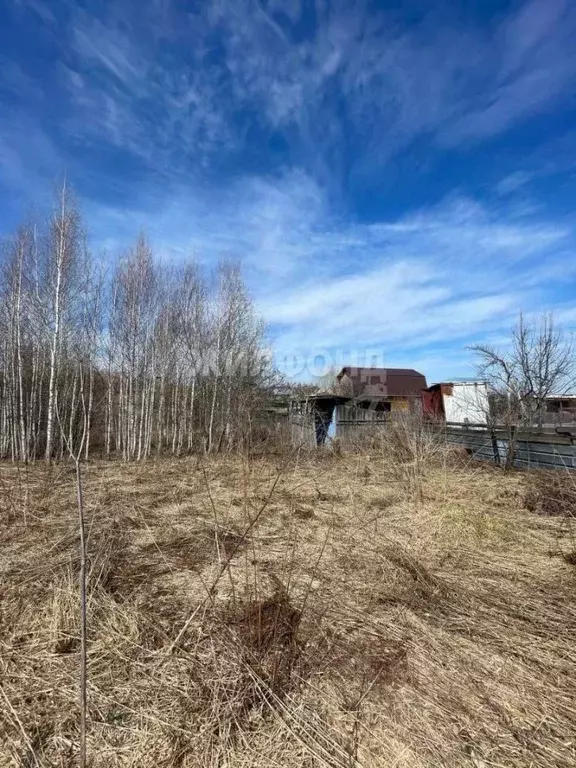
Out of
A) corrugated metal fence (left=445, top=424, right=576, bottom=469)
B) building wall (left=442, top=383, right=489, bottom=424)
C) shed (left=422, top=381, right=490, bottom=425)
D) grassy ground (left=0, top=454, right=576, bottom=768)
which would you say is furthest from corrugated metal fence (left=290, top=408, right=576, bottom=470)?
grassy ground (left=0, top=454, right=576, bottom=768)

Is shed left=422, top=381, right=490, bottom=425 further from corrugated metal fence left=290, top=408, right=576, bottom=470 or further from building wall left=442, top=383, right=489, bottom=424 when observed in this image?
corrugated metal fence left=290, top=408, right=576, bottom=470

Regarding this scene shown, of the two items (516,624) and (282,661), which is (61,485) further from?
(516,624)

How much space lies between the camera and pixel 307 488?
24.1 ft

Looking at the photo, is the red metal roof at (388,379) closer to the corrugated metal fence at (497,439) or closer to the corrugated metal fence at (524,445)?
the corrugated metal fence at (497,439)

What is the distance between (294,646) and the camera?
2.32 m

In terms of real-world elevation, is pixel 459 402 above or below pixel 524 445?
above

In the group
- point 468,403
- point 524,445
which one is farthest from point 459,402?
point 524,445

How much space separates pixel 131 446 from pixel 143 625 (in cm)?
1061

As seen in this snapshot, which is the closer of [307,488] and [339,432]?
[307,488]

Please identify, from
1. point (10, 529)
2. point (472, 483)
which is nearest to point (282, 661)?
point (10, 529)

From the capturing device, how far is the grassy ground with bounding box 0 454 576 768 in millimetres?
1682

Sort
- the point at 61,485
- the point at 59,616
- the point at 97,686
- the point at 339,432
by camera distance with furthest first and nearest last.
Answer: the point at 339,432
the point at 61,485
the point at 59,616
the point at 97,686

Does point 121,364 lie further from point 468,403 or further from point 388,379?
point 388,379

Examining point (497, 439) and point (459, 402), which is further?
point (459, 402)
